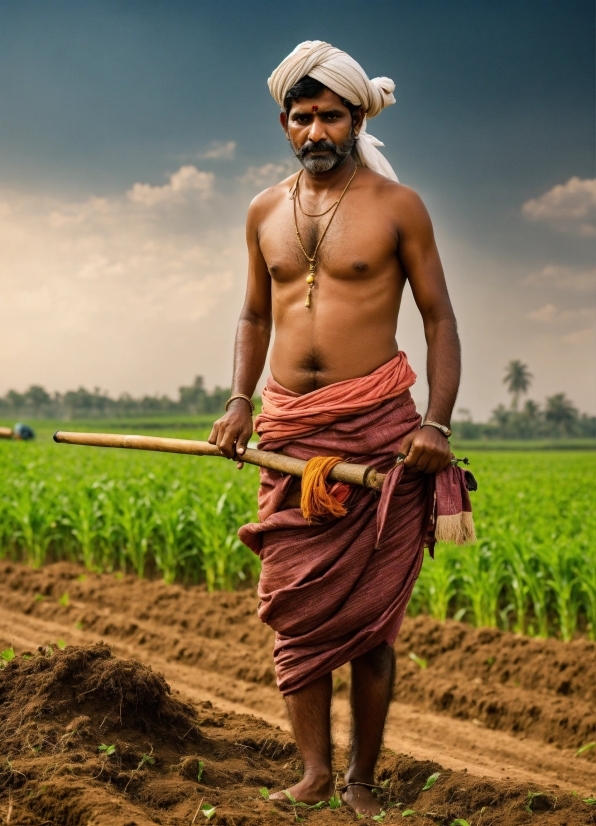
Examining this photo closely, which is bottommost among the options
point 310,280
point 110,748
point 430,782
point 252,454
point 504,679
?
point 504,679

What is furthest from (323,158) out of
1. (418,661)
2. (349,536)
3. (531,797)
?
(418,661)

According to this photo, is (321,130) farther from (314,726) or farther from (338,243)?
(314,726)

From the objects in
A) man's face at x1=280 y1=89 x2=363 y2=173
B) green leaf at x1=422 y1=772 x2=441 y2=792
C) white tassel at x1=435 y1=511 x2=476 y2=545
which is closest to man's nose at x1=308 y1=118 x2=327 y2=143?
man's face at x1=280 y1=89 x2=363 y2=173

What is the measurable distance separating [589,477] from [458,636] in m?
13.9

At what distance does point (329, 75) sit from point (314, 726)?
2385 millimetres

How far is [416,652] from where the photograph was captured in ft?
22.0

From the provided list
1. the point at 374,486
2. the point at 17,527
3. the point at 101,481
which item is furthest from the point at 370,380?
the point at 101,481

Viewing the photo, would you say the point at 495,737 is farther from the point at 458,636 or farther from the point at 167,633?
the point at 167,633

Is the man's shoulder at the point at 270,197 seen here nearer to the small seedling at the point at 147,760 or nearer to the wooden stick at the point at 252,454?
the wooden stick at the point at 252,454

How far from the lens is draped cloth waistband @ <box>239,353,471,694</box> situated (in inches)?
137

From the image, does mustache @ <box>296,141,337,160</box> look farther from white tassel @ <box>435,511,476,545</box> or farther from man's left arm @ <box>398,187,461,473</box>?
white tassel @ <box>435,511,476,545</box>

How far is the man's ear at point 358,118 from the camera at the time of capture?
12.0 feet

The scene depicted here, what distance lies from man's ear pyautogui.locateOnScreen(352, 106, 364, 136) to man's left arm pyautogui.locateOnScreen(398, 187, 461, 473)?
1.11 ft

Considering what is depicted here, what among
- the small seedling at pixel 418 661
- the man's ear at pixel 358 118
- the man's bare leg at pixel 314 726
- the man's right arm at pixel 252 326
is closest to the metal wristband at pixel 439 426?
the man's right arm at pixel 252 326
